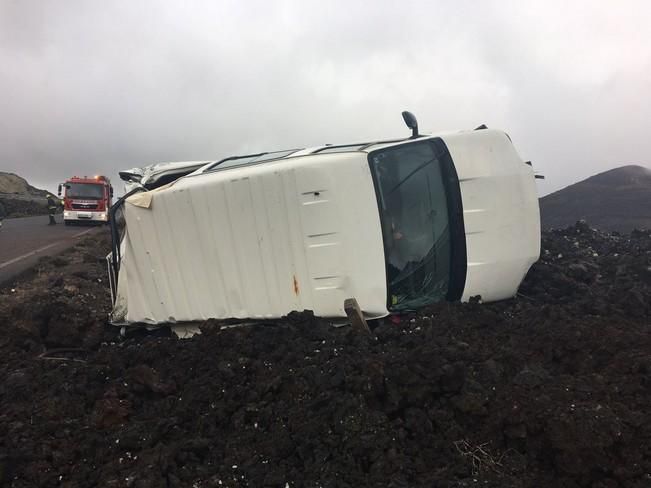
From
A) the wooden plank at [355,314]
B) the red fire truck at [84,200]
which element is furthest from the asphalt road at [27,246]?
the wooden plank at [355,314]

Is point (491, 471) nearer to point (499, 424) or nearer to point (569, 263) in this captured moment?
point (499, 424)

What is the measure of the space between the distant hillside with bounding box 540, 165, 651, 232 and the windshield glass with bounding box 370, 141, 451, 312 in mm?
12329

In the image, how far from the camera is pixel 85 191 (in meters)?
18.5

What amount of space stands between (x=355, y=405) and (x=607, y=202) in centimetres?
1910

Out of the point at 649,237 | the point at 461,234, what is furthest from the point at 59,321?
the point at 649,237

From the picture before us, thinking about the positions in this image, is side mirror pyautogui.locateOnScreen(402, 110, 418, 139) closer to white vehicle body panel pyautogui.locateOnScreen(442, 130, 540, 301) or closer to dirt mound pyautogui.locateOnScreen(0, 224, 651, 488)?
white vehicle body panel pyautogui.locateOnScreen(442, 130, 540, 301)

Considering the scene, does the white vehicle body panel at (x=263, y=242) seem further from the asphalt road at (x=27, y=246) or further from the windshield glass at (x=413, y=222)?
Result: the asphalt road at (x=27, y=246)

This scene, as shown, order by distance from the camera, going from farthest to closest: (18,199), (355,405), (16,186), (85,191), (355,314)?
(16,186) < (18,199) < (85,191) < (355,314) < (355,405)

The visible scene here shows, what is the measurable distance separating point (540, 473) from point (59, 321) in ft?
13.4

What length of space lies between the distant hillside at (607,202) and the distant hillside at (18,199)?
2197cm

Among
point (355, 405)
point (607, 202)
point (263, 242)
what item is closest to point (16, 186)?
point (607, 202)

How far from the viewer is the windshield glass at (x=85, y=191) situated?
18.3 meters

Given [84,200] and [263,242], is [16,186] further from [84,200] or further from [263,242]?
[263,242]

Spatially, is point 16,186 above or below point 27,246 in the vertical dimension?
above
